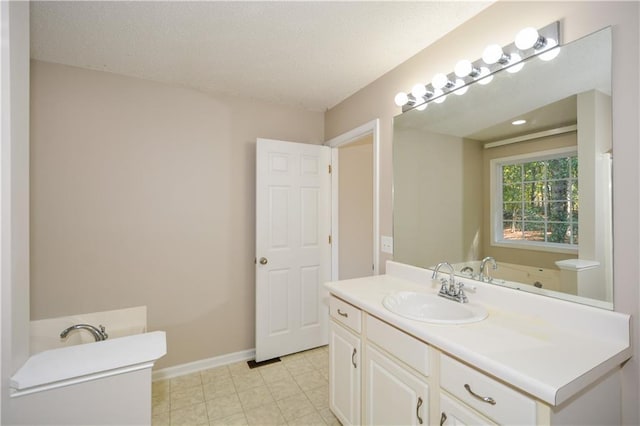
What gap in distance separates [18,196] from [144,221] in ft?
3.49

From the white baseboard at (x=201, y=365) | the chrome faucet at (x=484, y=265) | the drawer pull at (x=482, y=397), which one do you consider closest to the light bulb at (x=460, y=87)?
the chrome faucet at (x=484, y=265)

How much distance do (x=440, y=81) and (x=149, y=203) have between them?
2.19m

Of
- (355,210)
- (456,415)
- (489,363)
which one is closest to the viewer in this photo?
(489,363)

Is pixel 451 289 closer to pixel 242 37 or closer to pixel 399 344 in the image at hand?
pixel 399 344

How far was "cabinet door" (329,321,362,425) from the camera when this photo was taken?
1555mm

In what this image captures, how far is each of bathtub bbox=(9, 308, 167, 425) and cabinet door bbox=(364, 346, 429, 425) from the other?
1004 millimetres

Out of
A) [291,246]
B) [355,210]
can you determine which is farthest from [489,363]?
[355,210]

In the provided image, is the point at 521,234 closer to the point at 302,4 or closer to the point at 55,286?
the point at 302,4

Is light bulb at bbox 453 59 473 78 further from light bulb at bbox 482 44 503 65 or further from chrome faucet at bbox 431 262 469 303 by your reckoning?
chrome faucet at bbox 431 262 469 303

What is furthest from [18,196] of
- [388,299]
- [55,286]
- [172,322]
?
[388,299]

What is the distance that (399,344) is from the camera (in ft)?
4.15

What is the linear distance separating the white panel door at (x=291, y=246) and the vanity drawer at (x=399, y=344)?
129 cm

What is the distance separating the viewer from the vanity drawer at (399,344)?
3.77ft

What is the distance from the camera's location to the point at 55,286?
1976mm
